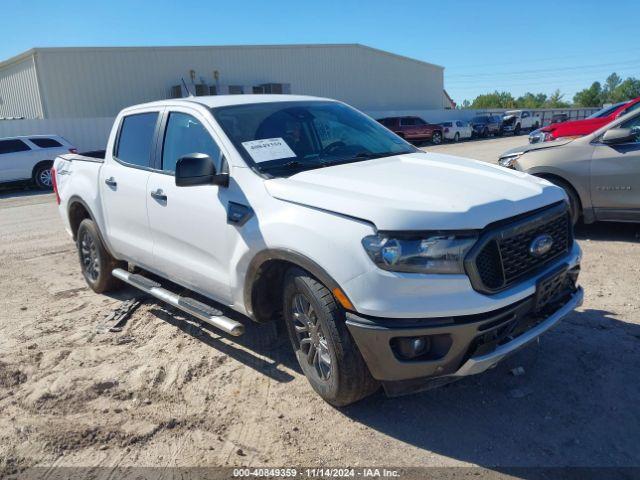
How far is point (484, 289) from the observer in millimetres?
2795

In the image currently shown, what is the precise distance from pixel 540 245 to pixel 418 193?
78cm

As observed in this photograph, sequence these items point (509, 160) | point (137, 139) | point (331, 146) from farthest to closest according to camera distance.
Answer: point (509, 160) → point (137, 139) → point (331, 146)

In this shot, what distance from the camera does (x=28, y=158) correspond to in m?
17.3

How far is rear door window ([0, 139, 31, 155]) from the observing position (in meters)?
17.0

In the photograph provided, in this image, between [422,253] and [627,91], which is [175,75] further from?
[627,91]

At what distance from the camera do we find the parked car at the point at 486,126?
1558 inches

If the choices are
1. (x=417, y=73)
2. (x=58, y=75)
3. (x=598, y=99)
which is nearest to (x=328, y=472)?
(x=58, y=75)

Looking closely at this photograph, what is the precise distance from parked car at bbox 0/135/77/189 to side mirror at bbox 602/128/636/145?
16270 millimetres

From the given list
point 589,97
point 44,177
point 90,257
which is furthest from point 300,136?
point 589,97

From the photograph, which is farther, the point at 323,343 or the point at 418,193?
the point at 323,343

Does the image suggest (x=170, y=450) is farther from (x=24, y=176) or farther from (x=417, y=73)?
(x=417, y=73)

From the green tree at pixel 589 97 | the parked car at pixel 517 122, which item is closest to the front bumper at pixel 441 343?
the parked car at pixel 517 122

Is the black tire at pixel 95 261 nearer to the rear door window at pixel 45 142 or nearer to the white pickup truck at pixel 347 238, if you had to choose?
the white pickup truck at pixel 347 238

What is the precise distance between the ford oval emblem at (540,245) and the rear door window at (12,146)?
59.1 feet
